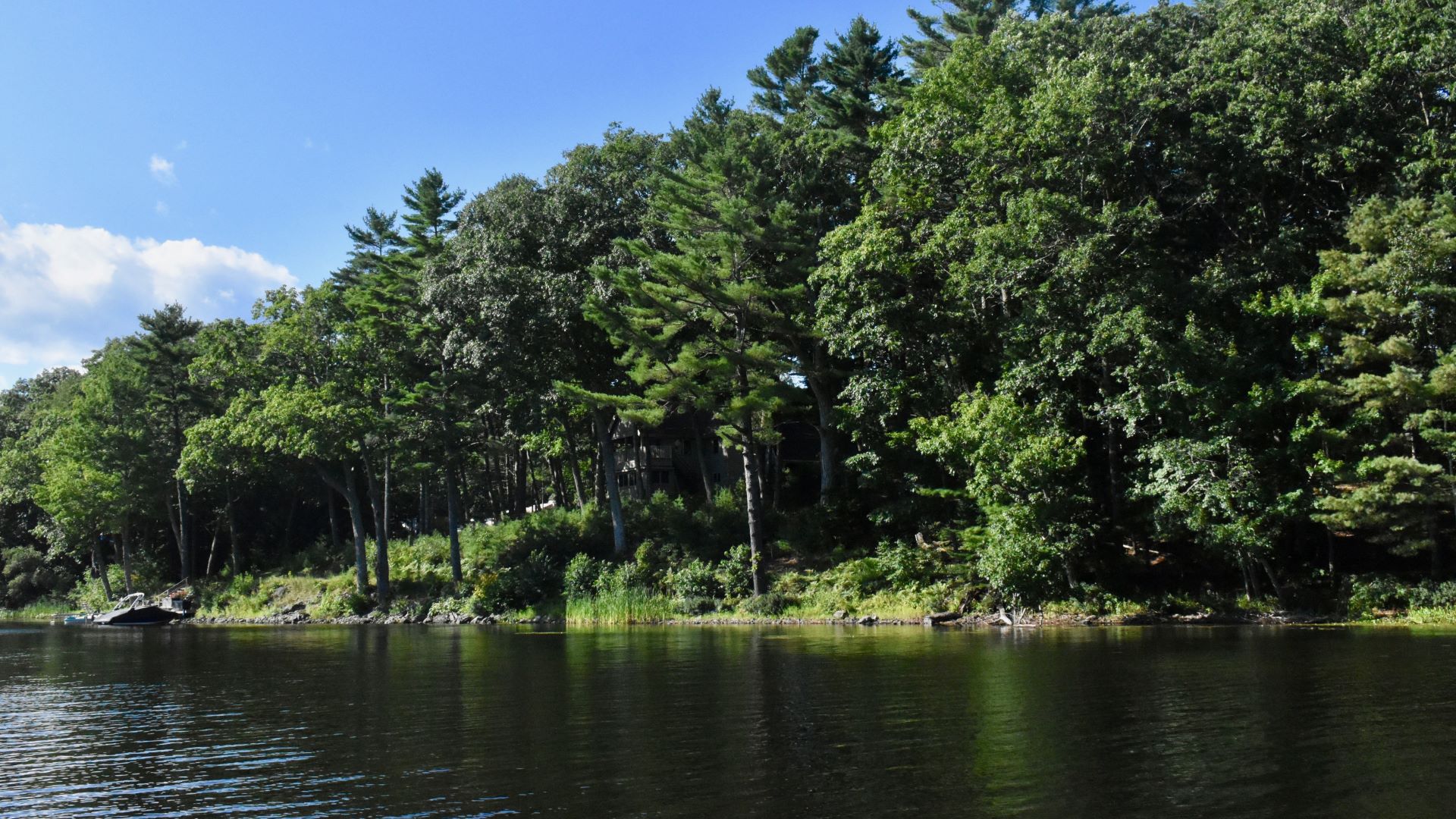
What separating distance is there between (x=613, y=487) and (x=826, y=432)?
32.2ft

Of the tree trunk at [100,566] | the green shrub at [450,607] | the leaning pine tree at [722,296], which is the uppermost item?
the leaning pine tree at [722,296]

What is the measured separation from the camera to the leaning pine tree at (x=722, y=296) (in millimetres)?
35125

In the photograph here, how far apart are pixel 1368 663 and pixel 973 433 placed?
45.2ft

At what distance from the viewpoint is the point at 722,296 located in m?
35.5

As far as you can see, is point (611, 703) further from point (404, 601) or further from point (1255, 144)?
point (404, 601)

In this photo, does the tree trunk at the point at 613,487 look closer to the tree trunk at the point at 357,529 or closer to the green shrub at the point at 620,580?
the green shrub at the point at 620,580

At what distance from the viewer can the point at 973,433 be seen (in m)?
28.9

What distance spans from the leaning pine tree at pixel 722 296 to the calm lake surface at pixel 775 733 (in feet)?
51.3

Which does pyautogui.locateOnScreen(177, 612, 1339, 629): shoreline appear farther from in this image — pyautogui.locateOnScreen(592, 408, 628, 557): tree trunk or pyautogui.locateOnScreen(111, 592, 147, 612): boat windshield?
pyautogui.locateOnScreen(111, 592, 147, 612): boat windshield

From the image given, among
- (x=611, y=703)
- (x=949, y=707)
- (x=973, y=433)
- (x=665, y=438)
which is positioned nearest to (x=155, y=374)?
(x=665, y=438)

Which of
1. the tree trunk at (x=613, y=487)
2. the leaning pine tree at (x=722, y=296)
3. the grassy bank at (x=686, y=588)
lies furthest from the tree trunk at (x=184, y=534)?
the leaning pine tree at (x=722, y=296)

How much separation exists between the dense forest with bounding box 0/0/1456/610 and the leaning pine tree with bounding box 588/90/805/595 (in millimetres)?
171

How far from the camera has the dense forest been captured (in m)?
26.3

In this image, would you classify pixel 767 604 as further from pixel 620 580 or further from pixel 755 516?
pixel 620 580
